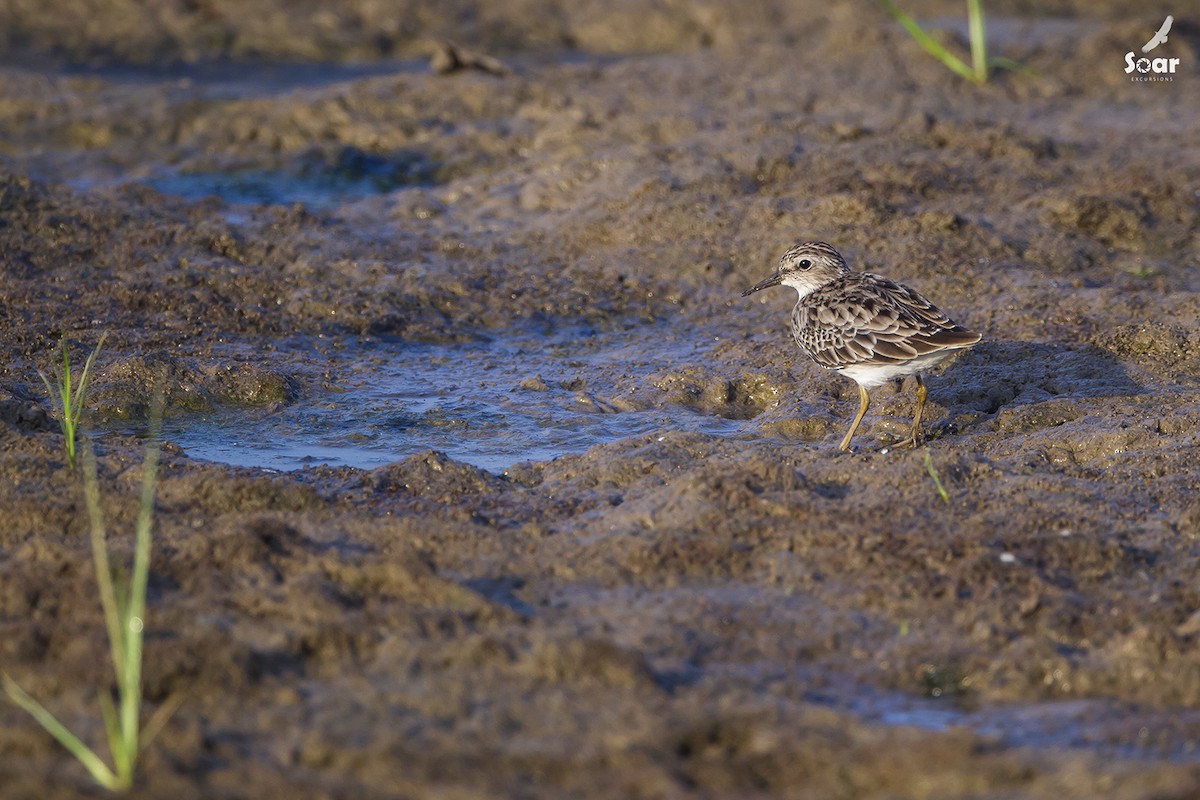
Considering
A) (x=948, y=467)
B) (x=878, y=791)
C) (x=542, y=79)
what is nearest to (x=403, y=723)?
(x=878, y=791)

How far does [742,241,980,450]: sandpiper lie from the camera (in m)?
6.80

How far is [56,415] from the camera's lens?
265 inches

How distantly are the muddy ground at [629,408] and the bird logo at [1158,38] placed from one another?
103mm

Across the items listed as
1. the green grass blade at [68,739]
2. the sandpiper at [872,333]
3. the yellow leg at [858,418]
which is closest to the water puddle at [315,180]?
the sandpiper at [872,333]

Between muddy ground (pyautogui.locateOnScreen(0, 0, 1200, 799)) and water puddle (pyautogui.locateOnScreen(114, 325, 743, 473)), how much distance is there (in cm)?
15

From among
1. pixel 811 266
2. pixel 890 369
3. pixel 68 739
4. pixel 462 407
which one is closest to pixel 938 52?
pixel 811 266

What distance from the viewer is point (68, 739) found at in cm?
380

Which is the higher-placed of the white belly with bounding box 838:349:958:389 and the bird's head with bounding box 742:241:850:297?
the bird's head with bounding box 742:241:850:297

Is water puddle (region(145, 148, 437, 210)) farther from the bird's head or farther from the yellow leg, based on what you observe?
the yellow leg

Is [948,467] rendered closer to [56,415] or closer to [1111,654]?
[1111,654]

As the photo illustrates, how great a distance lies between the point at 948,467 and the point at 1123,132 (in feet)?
20.9

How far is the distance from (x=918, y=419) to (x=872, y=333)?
483mm

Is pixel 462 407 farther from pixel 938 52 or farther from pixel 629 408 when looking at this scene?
pixel 938 52

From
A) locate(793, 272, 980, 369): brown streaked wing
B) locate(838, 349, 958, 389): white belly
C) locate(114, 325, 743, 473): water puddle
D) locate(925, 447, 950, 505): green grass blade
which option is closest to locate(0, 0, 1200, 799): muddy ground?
locate(925, 447, 950, 505): green grass blade
